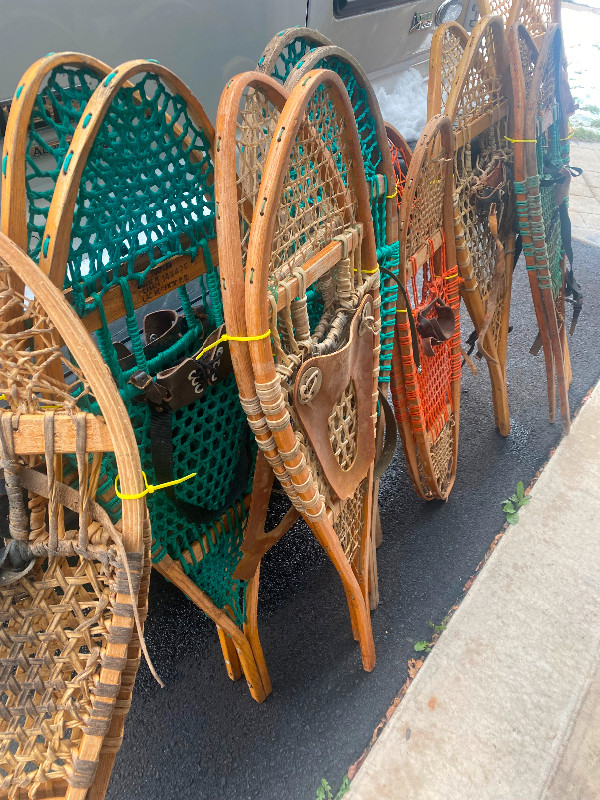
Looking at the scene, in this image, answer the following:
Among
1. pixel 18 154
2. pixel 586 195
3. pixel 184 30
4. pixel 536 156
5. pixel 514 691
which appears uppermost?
pixel 184 30

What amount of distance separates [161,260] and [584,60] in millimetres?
7953

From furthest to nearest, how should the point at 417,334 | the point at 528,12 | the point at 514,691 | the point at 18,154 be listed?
1. the point at 528,12
2. the point at 417,334
3. the point at 514,691
4. the point at 18,154

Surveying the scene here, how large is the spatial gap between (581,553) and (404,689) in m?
0.71

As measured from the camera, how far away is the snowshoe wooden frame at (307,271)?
0.86 metres

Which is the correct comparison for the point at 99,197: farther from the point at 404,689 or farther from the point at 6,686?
the point at 404,689

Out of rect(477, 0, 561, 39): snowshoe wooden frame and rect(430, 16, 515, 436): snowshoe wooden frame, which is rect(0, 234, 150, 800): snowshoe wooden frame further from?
rect(477, 0, 561, 39): snowshoe wooden frame

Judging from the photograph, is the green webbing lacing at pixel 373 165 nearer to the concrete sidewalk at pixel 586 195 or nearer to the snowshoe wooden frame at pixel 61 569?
the snowshoe wooden frame at pixel 61 569

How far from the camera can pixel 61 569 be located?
33.6 inches

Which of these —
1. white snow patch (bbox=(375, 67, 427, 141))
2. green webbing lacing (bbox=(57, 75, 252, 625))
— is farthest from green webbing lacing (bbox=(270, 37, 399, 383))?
white snow patch (bbox=(375, 67, 427, 141))

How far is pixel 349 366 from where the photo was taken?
1.13m

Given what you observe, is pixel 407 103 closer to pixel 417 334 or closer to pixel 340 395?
pixel 417 334

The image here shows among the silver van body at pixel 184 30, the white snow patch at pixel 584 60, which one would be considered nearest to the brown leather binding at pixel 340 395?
the silver van body at pixel 184 30

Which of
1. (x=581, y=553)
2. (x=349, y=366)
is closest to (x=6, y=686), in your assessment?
(x=349, y=366)

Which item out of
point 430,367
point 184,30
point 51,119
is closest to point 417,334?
point 430,367
